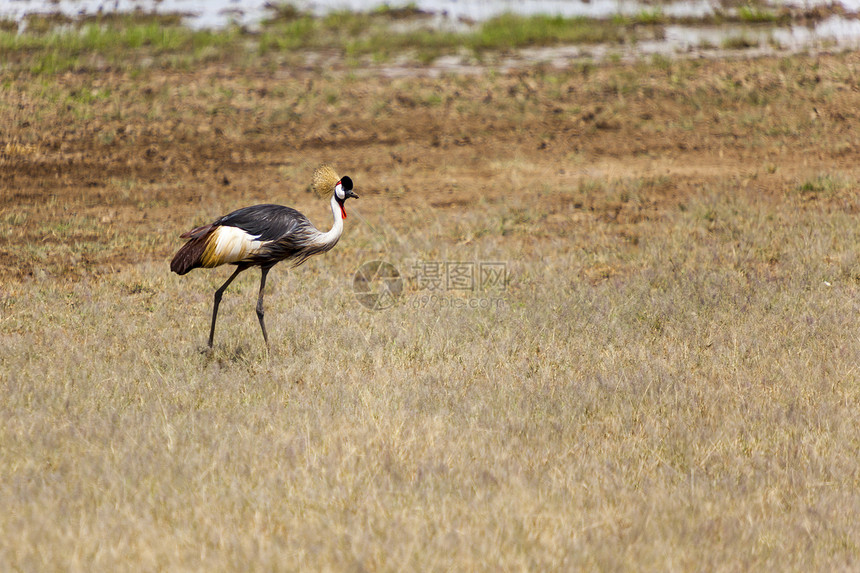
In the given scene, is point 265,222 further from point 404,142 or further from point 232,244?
point 404,142

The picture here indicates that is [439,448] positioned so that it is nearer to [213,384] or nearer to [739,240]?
[213,384]

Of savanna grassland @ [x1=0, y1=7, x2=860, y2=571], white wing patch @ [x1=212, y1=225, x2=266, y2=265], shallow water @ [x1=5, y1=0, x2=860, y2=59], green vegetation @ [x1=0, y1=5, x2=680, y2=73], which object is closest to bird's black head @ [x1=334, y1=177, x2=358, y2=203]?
white wing patch @ [x1=212, y1=225, x2=266, y2=265]

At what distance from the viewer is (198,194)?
11539mm

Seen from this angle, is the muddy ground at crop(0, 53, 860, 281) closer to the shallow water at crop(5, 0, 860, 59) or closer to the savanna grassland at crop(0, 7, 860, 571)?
the savanna grassland at crop(0, 7, 860, 571)

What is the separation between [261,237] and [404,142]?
298 inches

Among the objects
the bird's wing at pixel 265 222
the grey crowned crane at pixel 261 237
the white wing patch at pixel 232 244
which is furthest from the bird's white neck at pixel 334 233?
the white wing patch at pixel 232 244

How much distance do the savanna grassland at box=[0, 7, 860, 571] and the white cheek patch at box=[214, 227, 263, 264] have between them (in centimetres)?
83

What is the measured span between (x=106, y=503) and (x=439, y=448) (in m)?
1.80

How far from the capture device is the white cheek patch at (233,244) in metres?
6.14

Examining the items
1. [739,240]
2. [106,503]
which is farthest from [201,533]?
[739,240]

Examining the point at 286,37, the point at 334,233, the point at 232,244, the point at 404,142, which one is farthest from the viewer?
the point at 286,37

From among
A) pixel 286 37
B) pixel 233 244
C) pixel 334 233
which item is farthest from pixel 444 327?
pixel 286 37

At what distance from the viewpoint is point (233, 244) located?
6141mm

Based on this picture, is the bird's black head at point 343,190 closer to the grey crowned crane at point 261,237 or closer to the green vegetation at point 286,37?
the grey crowned crane at point 261,237
